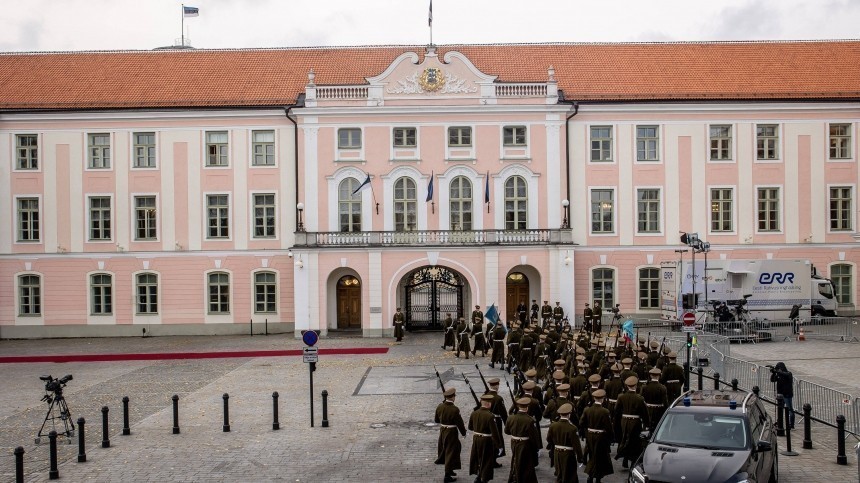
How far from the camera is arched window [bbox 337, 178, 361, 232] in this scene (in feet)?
118

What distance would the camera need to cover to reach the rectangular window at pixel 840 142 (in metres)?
36.7

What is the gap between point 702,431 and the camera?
11.3 m

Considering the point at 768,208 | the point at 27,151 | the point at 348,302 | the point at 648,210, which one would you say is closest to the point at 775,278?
the point at 768,208

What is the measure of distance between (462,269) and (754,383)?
56.4 ft

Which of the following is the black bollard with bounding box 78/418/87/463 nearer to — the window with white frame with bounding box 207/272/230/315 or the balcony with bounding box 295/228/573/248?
A: the balcony with bounding box 295/228/573/248

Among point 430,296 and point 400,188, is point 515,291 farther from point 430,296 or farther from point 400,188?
point 400,188

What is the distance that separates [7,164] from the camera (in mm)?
36688

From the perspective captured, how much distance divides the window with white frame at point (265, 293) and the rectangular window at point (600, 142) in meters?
15.7

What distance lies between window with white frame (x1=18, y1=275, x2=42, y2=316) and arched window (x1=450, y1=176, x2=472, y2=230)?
63.1 ft

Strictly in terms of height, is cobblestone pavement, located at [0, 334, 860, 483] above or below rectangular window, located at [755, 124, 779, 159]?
below

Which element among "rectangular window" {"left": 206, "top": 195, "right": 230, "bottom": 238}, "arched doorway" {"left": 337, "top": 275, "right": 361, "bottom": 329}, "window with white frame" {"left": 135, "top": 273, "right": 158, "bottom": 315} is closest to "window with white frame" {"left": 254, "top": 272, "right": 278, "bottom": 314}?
"rectangular window" {"left": 206, "top": 195, "right": 230, "bottom": 238}

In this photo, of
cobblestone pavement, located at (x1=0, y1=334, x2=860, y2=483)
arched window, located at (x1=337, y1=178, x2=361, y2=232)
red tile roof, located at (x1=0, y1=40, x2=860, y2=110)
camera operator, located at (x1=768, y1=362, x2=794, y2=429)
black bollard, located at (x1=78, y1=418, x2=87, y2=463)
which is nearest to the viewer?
cobblestone pavement, located at (x1=0, y1=334, x2=860, y2=483)

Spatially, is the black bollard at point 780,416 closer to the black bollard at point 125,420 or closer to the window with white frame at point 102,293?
the black bollard at point 125,420

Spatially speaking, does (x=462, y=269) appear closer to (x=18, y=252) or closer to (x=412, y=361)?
(x=412, y=361)
